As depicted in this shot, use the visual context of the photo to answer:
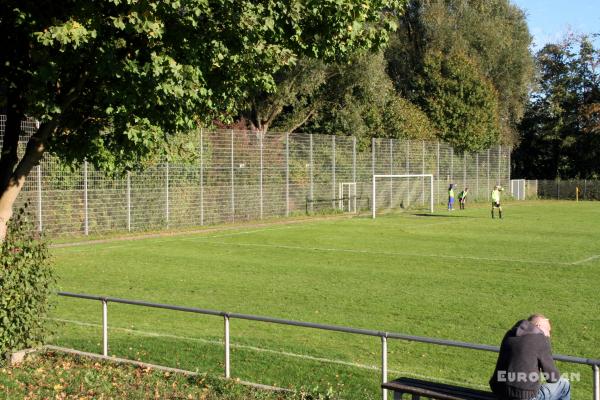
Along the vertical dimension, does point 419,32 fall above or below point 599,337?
above

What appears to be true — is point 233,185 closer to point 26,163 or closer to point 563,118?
point 26,163

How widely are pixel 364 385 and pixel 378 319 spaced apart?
12.7 ft

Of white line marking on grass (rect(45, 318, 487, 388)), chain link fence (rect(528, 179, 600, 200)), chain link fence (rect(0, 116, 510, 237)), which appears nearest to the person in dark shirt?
white line marking on grass (rect(45, 318, 487, 388))

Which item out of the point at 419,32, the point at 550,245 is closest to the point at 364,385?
the point at 550,245

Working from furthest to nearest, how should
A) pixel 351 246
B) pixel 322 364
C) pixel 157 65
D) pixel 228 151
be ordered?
1. pixel 228 151
2. pixel 351 246
3. pixel 322 364
4. pixel 157 65

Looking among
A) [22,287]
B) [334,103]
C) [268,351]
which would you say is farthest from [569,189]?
[22,287]

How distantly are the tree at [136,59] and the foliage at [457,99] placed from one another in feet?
158

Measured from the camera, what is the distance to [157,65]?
8.85 metres

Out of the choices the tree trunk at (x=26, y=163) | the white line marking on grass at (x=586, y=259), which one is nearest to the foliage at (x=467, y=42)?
the white line marking on grass at (x=586, y=259)

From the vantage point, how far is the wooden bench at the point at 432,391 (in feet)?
22.0

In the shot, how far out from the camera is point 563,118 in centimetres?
7344

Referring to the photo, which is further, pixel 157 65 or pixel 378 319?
pixel 378 319

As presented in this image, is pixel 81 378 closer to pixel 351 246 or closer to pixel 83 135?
pixel 83 135

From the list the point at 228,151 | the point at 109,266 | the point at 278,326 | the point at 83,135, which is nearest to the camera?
the point at 83,135
